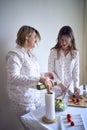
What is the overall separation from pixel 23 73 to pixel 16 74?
0.16 meters

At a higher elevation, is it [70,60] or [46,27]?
[46,27]

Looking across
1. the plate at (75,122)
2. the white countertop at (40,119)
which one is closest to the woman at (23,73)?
the white countertop at (40,119)

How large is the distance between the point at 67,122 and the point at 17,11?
1305 mm

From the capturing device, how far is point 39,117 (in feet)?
4.07

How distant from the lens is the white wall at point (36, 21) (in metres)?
1.83

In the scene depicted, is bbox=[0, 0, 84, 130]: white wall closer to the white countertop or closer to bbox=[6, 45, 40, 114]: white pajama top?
bbox=[6, 45, 40, 114]: white pajama top

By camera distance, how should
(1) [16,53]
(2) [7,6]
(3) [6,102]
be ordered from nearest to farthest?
(1) [16,53] → (2) [7,6] → (3) [6,102]

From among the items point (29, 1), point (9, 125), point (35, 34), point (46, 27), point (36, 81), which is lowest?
point (9, 125)

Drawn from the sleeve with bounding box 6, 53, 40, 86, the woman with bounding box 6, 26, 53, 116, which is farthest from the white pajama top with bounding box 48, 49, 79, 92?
the sleeve with bounding box 6, 53, 40, 86

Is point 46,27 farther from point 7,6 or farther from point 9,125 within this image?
point 9,125

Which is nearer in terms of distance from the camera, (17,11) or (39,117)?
(39,117)

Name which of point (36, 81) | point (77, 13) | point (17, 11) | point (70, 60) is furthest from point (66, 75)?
point (77, 13)

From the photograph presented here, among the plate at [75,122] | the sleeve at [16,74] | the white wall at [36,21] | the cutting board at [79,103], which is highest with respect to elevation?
the white wall at [36,21]

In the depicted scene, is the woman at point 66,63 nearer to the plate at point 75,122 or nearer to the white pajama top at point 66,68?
the white pajama top at point 66,68
